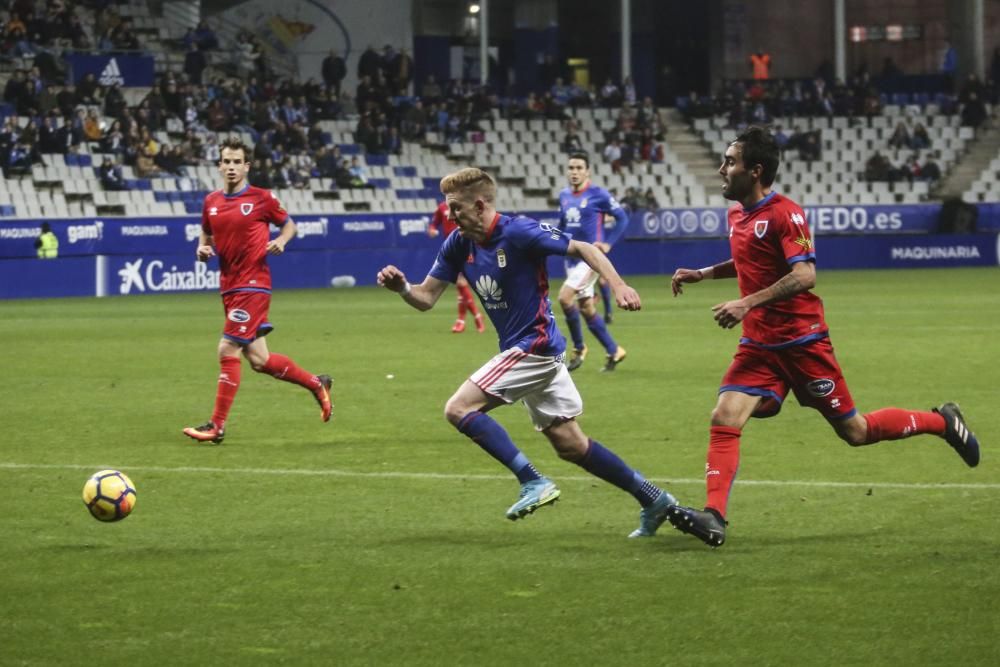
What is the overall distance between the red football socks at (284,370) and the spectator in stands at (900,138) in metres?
37.0

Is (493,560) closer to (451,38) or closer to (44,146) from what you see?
(44,146)

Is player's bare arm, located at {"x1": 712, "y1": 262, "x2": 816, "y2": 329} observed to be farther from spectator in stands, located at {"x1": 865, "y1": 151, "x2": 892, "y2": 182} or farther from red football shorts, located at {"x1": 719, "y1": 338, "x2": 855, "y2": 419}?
spectator in stands, located at {"x1": 865, "y1": 151, "x2": 892, "y2": 182}

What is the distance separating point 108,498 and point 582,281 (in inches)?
356

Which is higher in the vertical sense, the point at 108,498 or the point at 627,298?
the point at 627,298

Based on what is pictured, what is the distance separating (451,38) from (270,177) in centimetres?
1505

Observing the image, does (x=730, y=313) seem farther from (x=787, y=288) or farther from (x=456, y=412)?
(x=456, y=412)

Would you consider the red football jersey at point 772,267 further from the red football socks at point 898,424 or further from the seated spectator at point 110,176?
the seated spectator at point 110,176

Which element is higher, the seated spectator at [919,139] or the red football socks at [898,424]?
the seated spectator at [919,139]

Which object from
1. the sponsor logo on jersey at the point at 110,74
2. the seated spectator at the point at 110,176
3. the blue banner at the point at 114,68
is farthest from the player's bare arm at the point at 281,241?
the sponsor logo on jersey at the point at 110,74

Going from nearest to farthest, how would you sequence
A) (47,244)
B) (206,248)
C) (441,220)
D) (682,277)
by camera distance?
(682,277) → (206,248) → (441,220) → (47,244)

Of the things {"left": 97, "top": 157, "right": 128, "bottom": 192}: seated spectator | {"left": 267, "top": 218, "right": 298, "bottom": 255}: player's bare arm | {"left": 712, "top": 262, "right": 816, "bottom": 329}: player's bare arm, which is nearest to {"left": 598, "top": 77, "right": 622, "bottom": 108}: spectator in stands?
{"left": 97, "top": 157, "right": 128, "bottom": 192}: seated spectator

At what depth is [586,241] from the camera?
55.4ft

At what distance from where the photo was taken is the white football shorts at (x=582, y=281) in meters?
16.4

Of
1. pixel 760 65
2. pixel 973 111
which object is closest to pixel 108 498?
pixel 973 111
